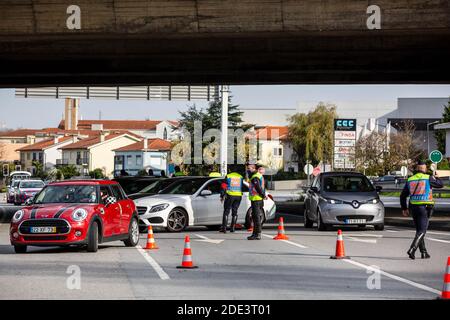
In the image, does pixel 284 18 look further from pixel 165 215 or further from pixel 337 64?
pixel 337 64

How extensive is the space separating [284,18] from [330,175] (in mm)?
4913

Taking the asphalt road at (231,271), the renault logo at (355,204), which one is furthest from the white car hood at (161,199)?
the renault logo at (355,204)

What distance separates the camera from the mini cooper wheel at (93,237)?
57.6ft

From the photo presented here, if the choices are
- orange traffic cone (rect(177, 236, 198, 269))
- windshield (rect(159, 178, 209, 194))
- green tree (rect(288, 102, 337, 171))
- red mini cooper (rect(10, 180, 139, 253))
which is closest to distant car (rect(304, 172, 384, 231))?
windshield (rect(159, 178, 209, 194))

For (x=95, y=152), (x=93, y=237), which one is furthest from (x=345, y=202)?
(x=95, y=152)

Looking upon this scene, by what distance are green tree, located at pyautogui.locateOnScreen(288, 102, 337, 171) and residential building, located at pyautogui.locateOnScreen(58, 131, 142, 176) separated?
4897cm

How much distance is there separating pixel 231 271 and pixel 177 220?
34.4ft

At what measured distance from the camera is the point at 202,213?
2548 cm

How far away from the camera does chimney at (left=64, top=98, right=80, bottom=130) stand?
17952 centimetres

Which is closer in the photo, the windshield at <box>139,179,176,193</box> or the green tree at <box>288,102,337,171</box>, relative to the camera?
the windshield at <box>139,179,176,193</box>

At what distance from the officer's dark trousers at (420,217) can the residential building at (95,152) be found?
395 ft

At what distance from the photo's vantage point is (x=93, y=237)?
17.6 meters

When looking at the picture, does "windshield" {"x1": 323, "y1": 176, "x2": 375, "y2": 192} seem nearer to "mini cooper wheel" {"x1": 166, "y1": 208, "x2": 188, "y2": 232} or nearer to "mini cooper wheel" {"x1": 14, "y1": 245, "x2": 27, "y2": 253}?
"mini cooper wheel" {"x1": 166, "y1": 208, "x2": 188, "y2": 232}
